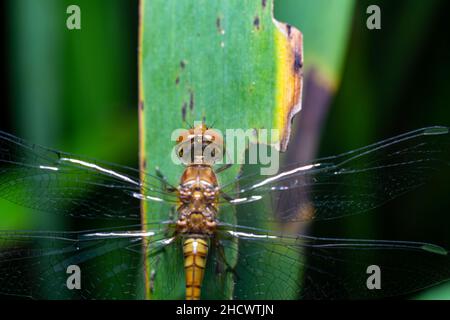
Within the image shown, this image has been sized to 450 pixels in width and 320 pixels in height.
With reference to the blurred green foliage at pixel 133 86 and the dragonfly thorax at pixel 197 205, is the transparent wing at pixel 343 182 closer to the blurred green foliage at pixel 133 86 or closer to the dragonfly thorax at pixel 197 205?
the dragonfly thorax at pixel 197 205

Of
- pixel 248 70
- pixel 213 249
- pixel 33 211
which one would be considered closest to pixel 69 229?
pixel 33 211

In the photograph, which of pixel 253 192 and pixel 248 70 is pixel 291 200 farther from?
pixel 248 70

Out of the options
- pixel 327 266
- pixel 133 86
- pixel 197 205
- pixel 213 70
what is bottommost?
pixel 327 266

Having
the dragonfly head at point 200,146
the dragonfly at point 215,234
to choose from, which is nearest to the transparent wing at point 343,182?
the dragonfly at point 215,234

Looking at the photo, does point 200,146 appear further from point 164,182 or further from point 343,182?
point 343,182

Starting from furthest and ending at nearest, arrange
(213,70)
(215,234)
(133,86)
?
1. (133,86)
2. (215,234)
3. (213,70)

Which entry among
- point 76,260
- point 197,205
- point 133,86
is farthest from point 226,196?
point 133,86
